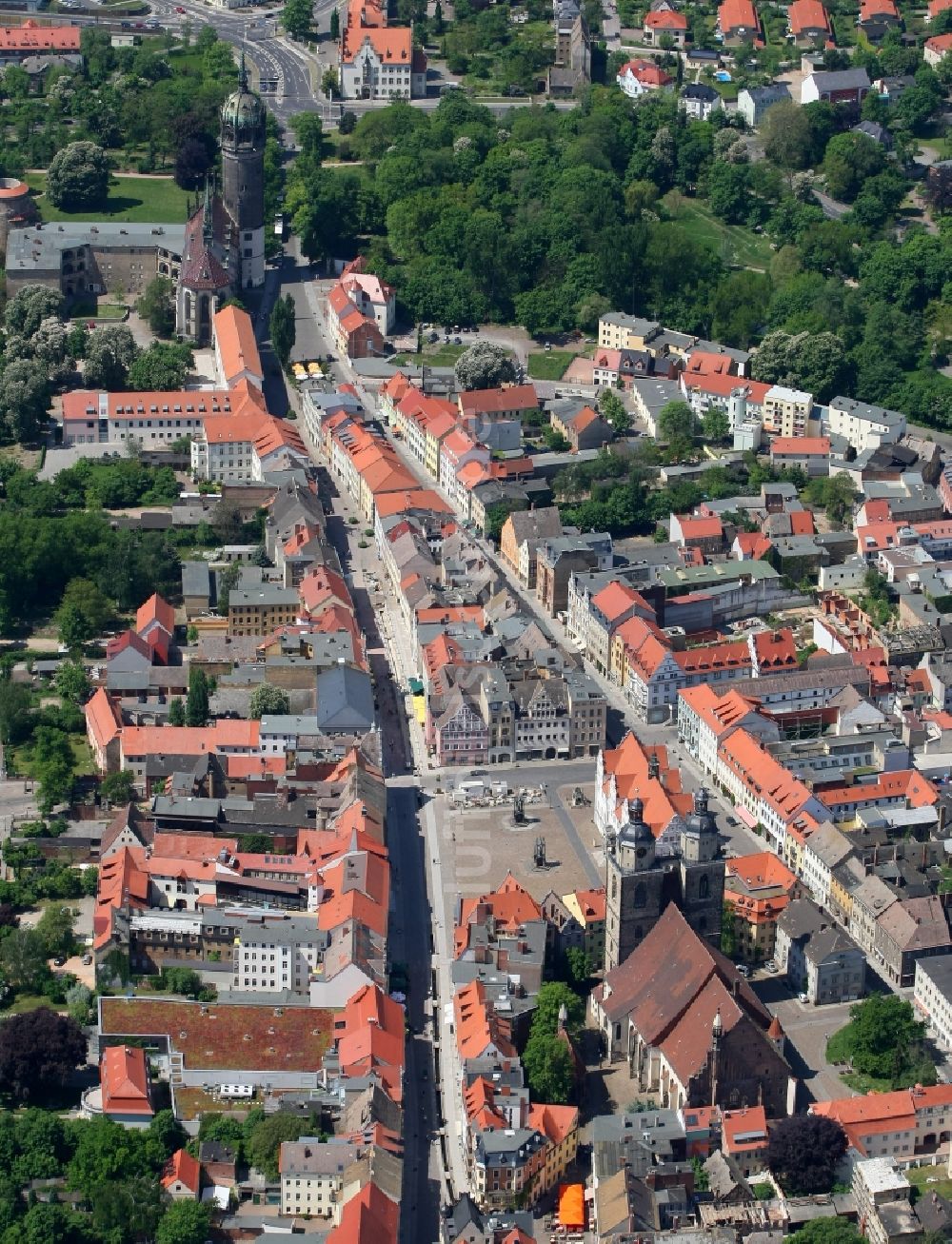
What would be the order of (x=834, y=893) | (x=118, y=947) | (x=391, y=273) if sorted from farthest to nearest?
(x=391, y=273)
(x=834, y=893)
(x=118, y=947)

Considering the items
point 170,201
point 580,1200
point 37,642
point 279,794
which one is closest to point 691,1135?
point 580,1200

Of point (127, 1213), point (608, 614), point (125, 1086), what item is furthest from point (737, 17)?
point (127, 1213)

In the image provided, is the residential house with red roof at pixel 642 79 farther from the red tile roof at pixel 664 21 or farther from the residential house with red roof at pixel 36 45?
the residential house with red roof at pixel 36 45

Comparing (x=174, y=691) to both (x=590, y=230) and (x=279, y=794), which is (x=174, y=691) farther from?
(x=590, y=230)

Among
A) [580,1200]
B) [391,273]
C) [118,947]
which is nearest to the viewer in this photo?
[580,1200]

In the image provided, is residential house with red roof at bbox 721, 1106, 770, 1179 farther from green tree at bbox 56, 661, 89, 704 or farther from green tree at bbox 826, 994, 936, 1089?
green tree at bbox 56, 661, 89, 704

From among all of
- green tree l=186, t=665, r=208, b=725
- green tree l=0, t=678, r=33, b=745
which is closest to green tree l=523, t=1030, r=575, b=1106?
green tree l=186, t=665, r=208, b=725

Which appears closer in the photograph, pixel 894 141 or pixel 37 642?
pixel 37 642
